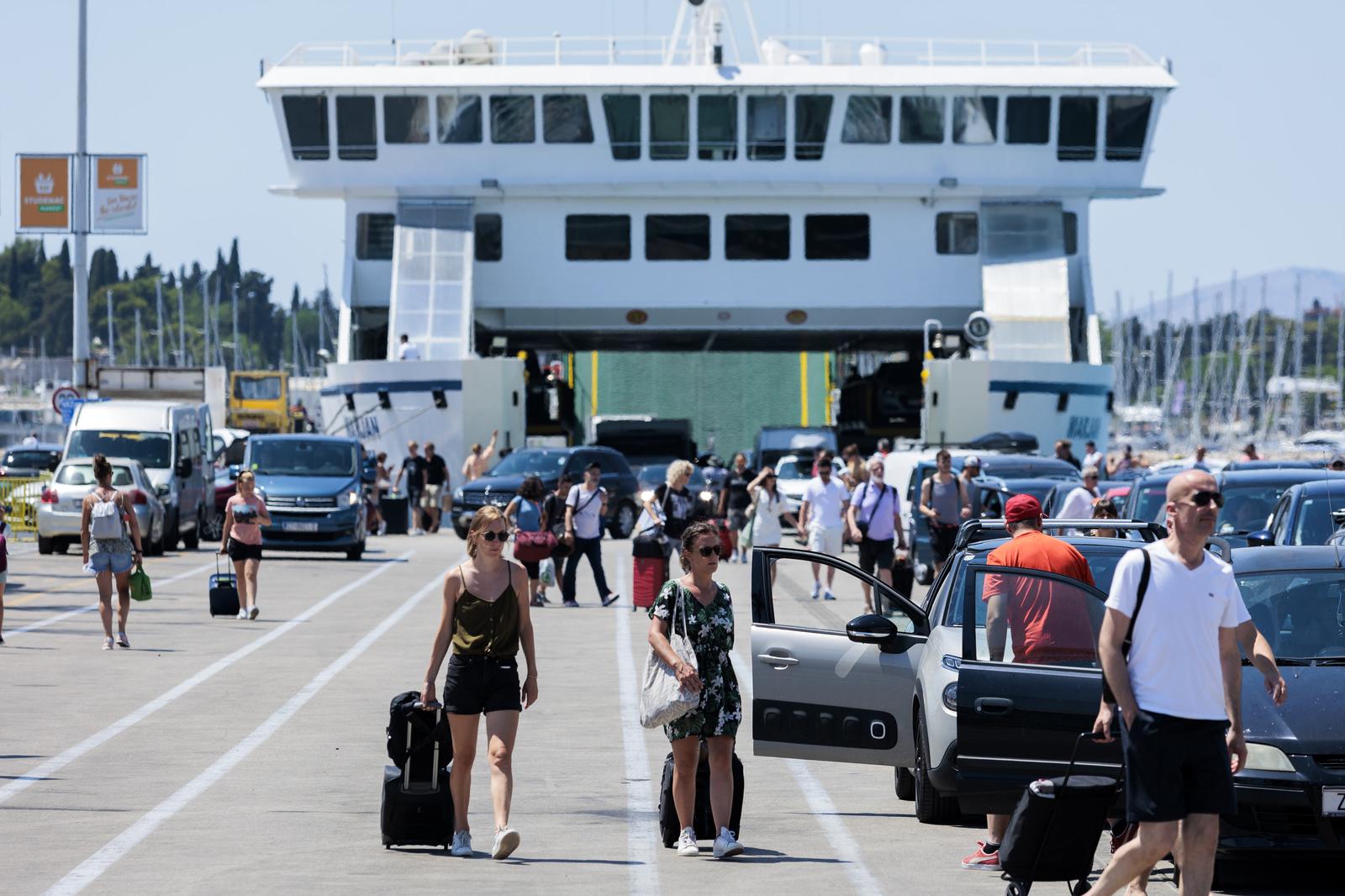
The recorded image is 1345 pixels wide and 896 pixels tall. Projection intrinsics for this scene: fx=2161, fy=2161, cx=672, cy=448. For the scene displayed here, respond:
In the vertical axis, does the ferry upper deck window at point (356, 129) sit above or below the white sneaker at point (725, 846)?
above

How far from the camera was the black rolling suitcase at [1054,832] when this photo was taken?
7.48 metres

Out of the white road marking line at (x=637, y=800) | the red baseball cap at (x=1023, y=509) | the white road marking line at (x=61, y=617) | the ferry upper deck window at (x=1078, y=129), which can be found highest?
the ferry upper deck window at (x=1078, y=129)

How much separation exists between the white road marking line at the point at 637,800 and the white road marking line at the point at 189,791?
2107 mm

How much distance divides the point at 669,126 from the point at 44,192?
44.4 feet

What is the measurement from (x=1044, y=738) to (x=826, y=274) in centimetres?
3801

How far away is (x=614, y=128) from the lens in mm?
45625

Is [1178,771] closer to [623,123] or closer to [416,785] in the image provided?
[416,785]

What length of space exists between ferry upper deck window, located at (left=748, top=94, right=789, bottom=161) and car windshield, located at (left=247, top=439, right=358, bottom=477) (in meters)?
15.9

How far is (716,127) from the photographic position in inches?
1795

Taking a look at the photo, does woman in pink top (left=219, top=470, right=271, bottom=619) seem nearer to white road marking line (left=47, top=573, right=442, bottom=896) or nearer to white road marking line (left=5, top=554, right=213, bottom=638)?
white road marking line (left=5, top=554, right=213, bottom=638)

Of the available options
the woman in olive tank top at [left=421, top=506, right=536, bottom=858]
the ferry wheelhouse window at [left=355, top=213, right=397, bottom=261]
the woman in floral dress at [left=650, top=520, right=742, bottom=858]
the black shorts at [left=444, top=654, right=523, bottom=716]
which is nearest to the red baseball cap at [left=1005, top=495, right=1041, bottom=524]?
the woman in floral dress at [left=650, top=520, right=742, bottom=858]

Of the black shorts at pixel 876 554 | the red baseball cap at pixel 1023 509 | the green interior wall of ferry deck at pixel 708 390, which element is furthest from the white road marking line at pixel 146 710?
the green interior wall of ferry deck at pixel 708 390

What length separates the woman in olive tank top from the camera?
30.5 ft

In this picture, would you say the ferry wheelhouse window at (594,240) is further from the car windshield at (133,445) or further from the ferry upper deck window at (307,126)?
the car windshield at (133,445)
